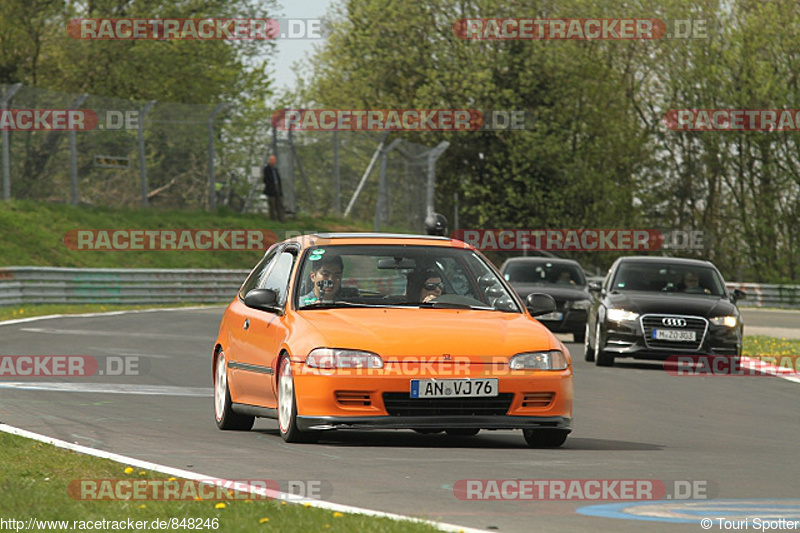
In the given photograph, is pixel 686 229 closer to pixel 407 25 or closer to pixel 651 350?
pixel 407 25

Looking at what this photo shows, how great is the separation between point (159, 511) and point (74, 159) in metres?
33.5

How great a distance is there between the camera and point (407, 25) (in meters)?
59.0

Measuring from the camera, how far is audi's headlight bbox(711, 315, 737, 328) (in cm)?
2127

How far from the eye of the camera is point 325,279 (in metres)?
11.7

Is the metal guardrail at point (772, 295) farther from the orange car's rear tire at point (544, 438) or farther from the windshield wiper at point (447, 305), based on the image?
the orange car's rear tire at point (544, 438)

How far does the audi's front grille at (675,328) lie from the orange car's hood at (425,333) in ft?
33.5

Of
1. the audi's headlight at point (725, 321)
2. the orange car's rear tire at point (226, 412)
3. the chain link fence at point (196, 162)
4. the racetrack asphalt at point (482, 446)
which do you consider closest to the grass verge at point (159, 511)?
the racetrack asphalt at point (482, 446)

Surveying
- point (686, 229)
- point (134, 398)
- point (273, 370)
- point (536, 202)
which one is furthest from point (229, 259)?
point (273, 370)

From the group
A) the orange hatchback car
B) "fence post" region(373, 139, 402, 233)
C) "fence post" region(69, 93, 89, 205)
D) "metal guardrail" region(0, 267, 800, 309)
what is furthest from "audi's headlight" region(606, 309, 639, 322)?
"fence post" region(373, 139, 402, 233)

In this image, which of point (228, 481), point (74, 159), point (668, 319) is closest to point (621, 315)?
point (668, 319)

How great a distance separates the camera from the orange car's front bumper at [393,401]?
10.5m

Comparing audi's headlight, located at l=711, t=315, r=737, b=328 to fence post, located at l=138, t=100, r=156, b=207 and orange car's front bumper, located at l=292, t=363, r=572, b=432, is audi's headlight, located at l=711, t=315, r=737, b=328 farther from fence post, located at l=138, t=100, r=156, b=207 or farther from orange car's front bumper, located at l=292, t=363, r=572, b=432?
fence post, located at l=138, t=100, r=156, b=207

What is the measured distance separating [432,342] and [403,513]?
3.02m

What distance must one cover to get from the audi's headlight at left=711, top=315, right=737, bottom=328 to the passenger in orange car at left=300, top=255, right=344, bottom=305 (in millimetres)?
10453
